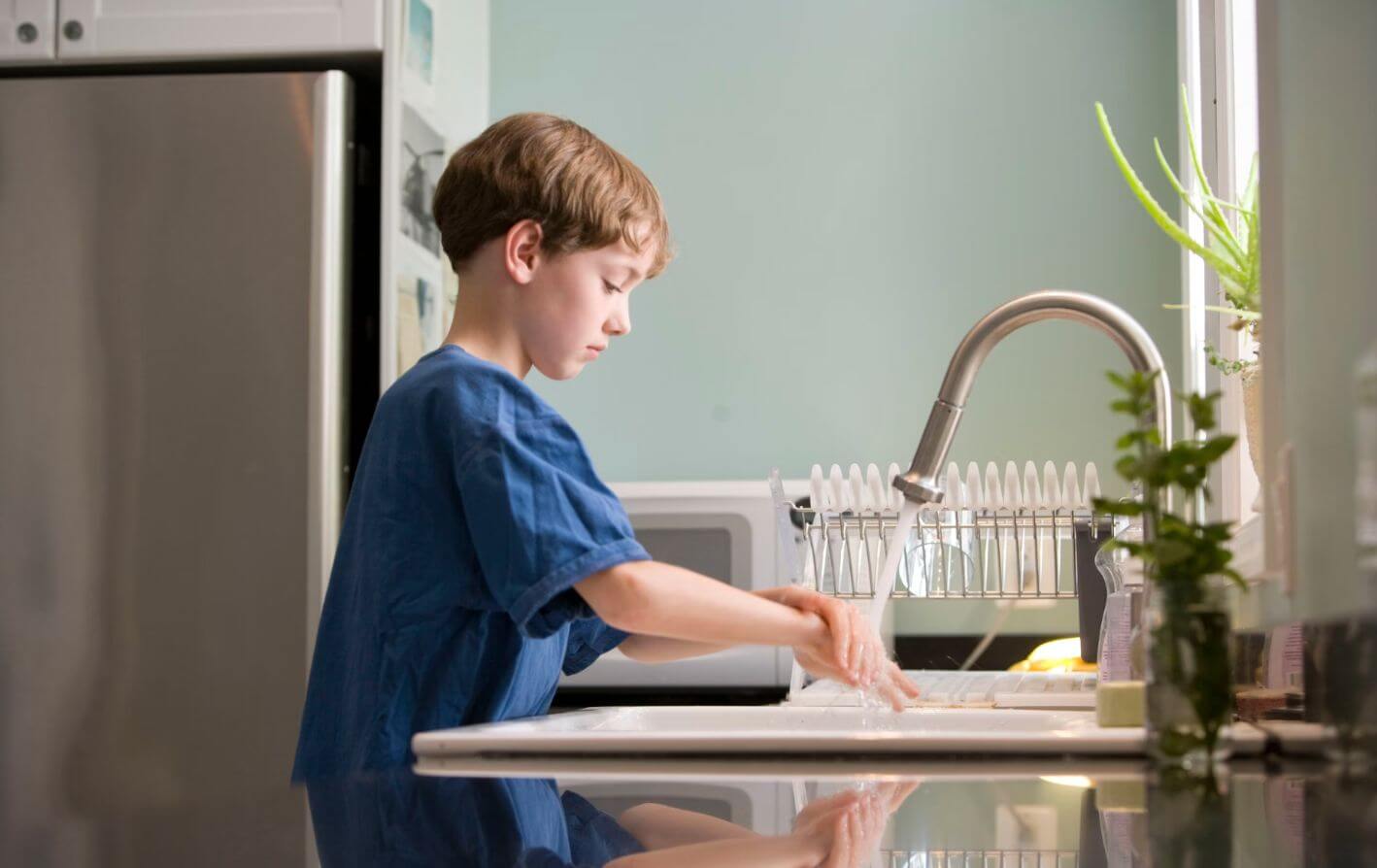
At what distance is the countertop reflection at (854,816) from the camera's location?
19.0 inches

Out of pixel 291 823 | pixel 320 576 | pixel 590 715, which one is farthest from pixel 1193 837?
pixel 320 576

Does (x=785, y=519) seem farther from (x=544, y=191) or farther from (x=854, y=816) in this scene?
(x=854, y=816)

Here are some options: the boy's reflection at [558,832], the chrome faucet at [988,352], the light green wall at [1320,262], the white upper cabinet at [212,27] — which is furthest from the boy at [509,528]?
the white upper cabinet at [212,27]

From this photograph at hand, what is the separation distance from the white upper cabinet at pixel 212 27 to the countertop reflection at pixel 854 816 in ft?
5.81

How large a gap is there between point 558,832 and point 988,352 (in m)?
0.59

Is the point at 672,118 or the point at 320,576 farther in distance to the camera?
the point at 672,118

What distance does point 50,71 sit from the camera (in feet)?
8.04

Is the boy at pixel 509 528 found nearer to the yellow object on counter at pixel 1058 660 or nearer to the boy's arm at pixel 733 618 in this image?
the boy's arm at pixel 733 618

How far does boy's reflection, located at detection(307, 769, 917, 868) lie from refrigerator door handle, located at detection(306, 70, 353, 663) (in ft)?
5.22

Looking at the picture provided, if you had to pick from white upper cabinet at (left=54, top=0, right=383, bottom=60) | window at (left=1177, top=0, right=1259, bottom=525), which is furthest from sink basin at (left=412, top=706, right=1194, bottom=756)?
white upper cabinet at (left=54, top=0, right=383, bottom=60)

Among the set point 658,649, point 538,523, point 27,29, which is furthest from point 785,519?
point 27,29

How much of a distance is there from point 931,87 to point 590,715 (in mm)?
1932

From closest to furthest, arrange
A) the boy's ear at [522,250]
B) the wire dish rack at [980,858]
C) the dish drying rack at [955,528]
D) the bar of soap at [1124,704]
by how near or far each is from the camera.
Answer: the wire dish rack at [980,858] → the bar of soap at [1124,704] → the boy's ear at [522,250] → the dish drying rack at [955,528]

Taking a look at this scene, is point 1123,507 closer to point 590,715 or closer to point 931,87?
point 590,715
